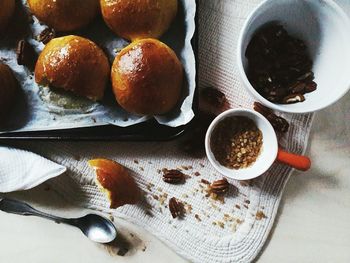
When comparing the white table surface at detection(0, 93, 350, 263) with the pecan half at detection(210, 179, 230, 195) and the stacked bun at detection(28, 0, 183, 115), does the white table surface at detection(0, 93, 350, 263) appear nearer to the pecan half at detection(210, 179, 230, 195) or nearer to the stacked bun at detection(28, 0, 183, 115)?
the pecan half at detection(210, 179, 230, 195)

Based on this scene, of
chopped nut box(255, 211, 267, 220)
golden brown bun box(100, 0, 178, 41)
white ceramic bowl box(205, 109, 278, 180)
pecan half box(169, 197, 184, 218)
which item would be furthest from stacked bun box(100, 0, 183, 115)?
chopped nut box(255, 211, 267, 220)

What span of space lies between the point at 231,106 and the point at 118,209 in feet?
1.18

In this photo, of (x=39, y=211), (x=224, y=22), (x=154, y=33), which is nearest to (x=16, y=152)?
(x=39, y=211)

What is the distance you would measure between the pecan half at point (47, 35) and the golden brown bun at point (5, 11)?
0.26 feet

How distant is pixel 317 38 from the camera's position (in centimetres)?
110

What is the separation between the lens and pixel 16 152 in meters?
1.12

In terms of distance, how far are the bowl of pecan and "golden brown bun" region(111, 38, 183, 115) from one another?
13cm

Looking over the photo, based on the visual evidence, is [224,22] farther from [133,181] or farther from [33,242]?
[33,242]

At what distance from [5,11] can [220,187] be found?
623 mm

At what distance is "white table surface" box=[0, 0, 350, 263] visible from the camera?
45.3 inches

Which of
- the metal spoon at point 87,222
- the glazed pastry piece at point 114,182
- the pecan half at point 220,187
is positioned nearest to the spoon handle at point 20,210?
the metal spoon at point 87,222

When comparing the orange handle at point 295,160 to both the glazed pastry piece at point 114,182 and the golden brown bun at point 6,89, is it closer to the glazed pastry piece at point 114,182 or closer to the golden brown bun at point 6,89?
the glazed pastry piece at point 114,182

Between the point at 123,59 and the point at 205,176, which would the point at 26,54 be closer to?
the point at 123,59

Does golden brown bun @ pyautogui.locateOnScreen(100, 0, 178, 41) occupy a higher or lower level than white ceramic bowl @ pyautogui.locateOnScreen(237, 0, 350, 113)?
higher
